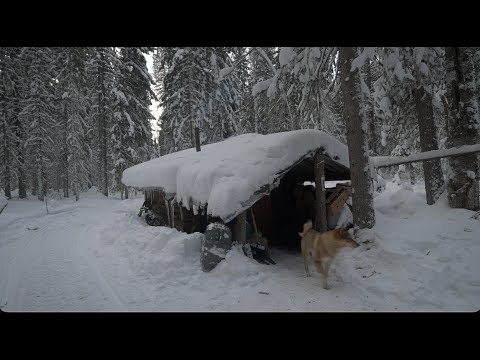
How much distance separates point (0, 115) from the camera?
2056 centimetres

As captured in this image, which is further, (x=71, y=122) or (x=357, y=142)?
(x=71, y=122)

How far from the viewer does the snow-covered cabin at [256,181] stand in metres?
6.80

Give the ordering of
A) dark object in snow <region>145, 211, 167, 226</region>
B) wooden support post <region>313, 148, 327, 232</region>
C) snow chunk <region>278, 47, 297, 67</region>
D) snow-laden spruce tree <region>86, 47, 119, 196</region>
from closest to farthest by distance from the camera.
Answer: snow chunk <region>278, 47, 297, 67</region> < wooden support post <region>313, 148, 327, 232</region> < dark object in snow <region>145, 211, 167, 226</region> < snow-laden spruce tree <region>86, 47, 119, 196</region>

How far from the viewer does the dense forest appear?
23.2ft

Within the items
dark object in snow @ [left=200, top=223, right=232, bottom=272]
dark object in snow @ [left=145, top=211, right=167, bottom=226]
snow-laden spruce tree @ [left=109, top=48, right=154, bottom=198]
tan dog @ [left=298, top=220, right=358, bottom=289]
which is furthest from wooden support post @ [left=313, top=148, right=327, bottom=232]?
snow-laden spruce tree @ [left=109, top=48, right=154, bottom=198]

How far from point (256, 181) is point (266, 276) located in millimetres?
2289

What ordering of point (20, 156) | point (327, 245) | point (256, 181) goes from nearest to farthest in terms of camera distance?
point (327, 245)
point (256, 181)
point (20, 156)

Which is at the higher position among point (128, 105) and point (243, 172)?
point (128, 105)

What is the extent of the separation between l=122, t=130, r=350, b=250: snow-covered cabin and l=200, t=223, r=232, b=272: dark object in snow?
0.99ft

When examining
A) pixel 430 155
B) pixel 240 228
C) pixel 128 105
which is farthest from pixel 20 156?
pixel 430 155

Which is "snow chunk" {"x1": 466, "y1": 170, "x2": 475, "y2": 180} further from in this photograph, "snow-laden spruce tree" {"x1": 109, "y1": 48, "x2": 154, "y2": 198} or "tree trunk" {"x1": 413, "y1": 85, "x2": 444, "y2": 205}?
"snow-laden spruce tree" {"x1": 109, "y1": 48, "x2": 154, "y2": 198}

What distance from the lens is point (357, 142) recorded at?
7082 millimetres

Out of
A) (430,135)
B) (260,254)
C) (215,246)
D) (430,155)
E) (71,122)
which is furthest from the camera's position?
(71,122)

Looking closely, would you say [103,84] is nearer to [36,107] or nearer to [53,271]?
[36,107]
